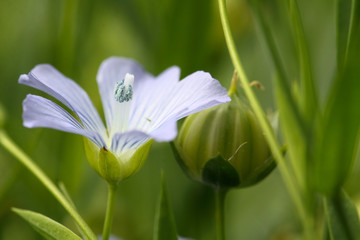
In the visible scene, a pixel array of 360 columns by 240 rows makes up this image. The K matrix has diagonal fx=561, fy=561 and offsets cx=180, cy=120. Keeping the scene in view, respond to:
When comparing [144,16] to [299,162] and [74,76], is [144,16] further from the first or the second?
[299,162]

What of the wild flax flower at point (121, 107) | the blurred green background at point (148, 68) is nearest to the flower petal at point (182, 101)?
the wild flax flower at point (121, 107)

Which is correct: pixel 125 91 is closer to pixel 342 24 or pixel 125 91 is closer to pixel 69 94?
pixel 69 94

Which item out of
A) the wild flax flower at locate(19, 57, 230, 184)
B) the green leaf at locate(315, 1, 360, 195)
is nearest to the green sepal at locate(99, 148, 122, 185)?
the wild flax flower at locate(19, 57, 230, 184)

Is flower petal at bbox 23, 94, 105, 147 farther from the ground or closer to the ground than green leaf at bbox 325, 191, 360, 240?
farther from the ground

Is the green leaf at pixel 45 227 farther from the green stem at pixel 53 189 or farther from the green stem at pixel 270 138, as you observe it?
the green stem at pixel 270 138

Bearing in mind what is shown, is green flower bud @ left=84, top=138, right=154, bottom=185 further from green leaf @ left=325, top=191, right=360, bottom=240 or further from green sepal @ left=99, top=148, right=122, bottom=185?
green leaf @ left=325, top=191, right=360, bottom=240

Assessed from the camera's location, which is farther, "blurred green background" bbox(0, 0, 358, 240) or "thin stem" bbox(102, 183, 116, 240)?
"blurred green background" bbox(0, 0, 358, 240)

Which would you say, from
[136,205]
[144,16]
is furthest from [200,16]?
[136,205]
